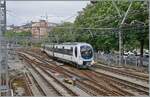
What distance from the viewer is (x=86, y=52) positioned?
38.2 metres

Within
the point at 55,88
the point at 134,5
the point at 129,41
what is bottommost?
the point at 55,88

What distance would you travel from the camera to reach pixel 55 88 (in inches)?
989

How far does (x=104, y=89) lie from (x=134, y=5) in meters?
16.3

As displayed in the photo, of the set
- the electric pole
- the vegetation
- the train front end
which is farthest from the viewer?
the train front end

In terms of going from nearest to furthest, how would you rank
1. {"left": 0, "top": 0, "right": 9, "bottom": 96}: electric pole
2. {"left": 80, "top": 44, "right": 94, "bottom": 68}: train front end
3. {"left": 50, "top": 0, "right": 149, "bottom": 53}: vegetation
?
{"left": 0, "top": 0, "right": 9, "bottom": 96}: electric pole, {"left": 50, "top": 0, "right": 149, "bottom": 53}: vegetation, {"left": 80, "top": 44, "right": 94, "bottom": 68}: train front end

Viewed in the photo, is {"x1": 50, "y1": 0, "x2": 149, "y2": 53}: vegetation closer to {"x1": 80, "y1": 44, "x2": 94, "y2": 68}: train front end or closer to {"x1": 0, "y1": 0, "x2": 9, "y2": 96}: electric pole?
{"x1": 80, "y1": 44, "x2": 94, "y2": 68}: train front end

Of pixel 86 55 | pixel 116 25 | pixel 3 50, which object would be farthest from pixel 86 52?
pixel 3 50

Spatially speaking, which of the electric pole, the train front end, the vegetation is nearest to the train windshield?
the train front end

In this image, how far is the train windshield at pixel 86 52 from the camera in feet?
125

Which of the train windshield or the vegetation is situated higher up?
the vegetation

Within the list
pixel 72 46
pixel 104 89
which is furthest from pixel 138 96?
pixel 72 46

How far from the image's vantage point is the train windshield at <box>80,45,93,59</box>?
38.1 m

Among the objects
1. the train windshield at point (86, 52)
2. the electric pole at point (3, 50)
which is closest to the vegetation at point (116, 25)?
the train windshield at point (86, 52)

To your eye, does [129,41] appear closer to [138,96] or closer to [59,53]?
[59,53]
